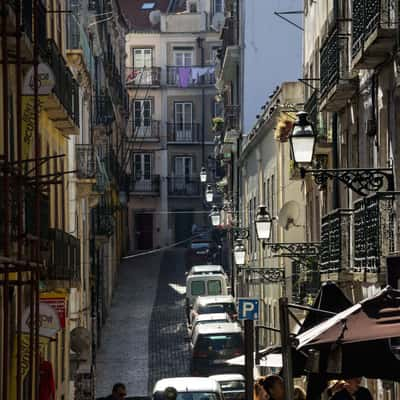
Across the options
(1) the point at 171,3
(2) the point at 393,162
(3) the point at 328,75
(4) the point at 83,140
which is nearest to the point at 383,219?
(2) the point at 393,162

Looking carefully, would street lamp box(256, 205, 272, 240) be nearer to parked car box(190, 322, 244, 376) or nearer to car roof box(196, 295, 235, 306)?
parked car box(190, 322, 244, 376)

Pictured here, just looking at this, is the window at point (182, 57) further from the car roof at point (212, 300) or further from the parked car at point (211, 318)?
the parked car at point (211, 318)

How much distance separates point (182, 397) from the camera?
84.4ft

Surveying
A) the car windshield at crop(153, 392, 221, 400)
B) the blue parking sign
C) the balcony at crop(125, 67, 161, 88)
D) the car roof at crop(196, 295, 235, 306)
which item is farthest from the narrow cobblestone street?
the balcony at crop(125, 67, 161, 88)

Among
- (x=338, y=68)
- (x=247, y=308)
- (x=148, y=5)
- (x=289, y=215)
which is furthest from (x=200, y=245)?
(x=338, y=68)

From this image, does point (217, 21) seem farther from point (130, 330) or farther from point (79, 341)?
point (79, 341)

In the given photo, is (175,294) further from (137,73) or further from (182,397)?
(182,397)

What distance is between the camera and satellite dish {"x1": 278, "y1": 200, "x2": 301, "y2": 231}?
107ft

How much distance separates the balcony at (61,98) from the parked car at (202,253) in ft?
110

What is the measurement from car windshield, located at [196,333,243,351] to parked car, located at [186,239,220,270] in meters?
25.2

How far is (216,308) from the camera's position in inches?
1750

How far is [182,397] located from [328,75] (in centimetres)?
600

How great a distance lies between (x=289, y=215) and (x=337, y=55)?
31.9 feet

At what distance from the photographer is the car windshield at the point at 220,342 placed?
120 ft
